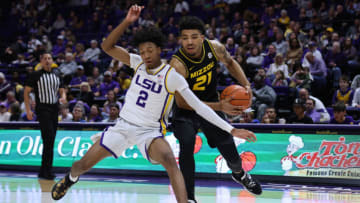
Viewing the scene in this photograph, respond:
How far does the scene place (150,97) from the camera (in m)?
4.74

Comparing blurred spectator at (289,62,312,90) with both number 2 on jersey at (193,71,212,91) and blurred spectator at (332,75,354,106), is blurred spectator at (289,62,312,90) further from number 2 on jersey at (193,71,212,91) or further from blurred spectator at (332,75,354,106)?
number 2 on jersey at (193,71,212,91)

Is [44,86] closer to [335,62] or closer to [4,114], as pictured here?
[4,114]

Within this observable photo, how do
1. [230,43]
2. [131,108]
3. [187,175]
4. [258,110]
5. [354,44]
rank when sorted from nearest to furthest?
1. [131,108]
2. [187,175]
3. [258,110]
4. [354,44]
5. [230,43]

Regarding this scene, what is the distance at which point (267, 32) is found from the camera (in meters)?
14.5

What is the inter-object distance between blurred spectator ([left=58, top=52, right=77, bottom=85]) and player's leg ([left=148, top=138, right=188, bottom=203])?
1080 centimetres

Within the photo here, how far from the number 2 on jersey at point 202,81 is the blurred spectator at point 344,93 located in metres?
5.89

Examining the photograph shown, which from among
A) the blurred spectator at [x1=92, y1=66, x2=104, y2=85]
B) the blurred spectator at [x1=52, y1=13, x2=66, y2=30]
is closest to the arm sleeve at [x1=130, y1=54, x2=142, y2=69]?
the blurred spectator at [x1=92, y1=66, x2=104, y2=85]

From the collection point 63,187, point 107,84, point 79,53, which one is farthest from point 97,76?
point 63,187

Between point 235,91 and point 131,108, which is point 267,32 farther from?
point 131,108

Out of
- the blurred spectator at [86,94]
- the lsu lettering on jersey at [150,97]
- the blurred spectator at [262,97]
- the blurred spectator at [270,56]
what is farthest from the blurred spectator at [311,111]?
the lsu lettering on jersey at [150,97]

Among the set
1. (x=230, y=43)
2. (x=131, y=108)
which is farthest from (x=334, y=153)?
(x=230, y=43)

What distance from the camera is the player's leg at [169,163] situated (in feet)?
14.4

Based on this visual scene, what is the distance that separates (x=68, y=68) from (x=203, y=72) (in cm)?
1021

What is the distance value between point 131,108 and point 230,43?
933cm
